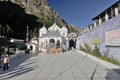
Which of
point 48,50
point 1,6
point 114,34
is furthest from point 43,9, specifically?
point 114,34

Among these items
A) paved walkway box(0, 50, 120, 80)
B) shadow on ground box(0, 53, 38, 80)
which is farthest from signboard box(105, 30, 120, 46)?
shadow on ground box(0, 53, 38, 80)

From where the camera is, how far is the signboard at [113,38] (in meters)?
20.2

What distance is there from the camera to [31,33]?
95312 millimetres

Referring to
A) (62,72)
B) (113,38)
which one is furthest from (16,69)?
(113,38)

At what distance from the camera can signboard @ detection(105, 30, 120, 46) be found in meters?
20.2

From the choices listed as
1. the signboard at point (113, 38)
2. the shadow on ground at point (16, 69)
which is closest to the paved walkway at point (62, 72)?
the shadow on ground at point (16, 69)

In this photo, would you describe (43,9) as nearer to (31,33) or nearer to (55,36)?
(31,33)

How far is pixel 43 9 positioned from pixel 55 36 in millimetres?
114579

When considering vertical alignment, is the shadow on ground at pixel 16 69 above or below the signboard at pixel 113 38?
below

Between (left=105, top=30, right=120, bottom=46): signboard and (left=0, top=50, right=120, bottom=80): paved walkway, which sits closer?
(left=0, top=50, right=120, bottom=80): paved walkway

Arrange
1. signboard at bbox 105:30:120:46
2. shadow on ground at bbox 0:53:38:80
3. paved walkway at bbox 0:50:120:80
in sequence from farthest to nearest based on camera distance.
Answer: signboard at bbox 105:30:120:46, shadow on ground at bbox 0:53:38:80, paved walkway at bbox 0:50:120:80

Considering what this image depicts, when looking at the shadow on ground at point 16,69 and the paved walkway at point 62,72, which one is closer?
the paved walkway at point 62,72

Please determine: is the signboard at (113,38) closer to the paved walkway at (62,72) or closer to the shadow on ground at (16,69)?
the paved walkway at (62,72)

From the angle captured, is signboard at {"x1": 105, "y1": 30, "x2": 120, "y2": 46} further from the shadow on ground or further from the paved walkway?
the shadow on ground
